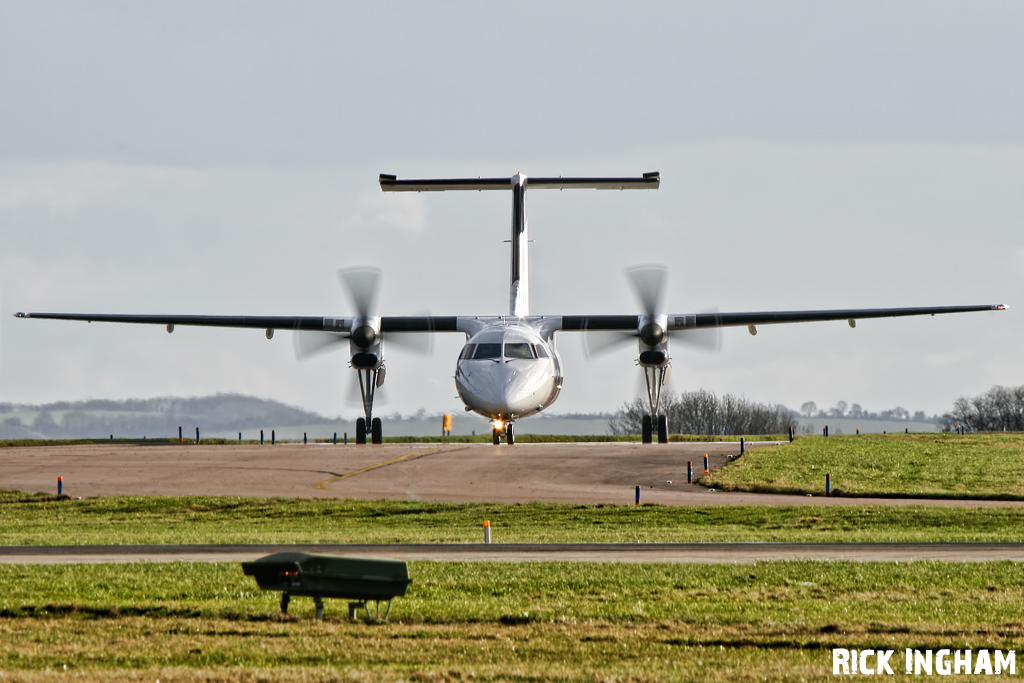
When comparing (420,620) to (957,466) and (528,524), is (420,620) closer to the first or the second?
(528,524)

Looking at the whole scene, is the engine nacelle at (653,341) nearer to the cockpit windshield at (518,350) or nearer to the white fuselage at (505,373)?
the white fuselage at (505,373)

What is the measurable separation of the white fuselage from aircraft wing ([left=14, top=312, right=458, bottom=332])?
882 centimetres

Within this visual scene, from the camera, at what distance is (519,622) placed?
40.6 ft

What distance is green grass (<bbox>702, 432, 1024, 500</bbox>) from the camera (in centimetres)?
3625

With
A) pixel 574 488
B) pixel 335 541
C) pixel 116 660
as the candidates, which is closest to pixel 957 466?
pixel 574 488

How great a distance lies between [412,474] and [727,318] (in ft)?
43.2

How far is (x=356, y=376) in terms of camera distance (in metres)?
44.4

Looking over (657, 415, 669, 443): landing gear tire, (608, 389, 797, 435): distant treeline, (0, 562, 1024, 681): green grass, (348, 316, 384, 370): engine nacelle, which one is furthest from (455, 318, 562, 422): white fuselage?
(608, 389, 797, 435): distant treeline

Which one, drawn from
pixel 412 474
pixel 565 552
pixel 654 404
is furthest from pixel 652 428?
pixel 565 552

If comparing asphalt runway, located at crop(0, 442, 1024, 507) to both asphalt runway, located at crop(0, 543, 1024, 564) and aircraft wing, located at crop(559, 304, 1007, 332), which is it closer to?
aircraft wing, located at crop(559, 304, 1007, 332)

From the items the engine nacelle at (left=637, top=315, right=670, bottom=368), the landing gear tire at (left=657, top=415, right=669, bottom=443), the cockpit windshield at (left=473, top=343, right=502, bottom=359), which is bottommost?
the landing gear tire at (left=657, top=415, right=669, bottom=443)

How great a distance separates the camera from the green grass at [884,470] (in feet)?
119

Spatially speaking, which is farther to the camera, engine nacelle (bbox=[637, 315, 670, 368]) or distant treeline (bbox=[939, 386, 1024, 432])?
distant treeline (bbox=[939, 386, 1024, 432])

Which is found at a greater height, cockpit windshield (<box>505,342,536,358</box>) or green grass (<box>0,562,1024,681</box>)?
cockpit windshield (<box>505,342,536,358</box>)
